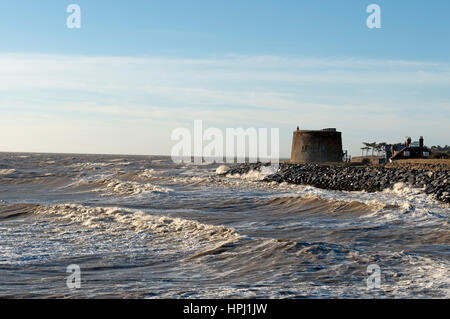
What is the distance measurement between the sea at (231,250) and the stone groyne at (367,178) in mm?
2661

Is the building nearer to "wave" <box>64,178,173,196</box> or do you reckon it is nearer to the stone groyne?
the stone groyne

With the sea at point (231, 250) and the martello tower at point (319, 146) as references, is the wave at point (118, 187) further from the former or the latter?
the martello tower at point (319, 146)

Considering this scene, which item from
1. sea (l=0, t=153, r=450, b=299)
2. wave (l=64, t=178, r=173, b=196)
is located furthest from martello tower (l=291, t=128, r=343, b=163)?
sea (l=0, t=153, r=450, b=299)

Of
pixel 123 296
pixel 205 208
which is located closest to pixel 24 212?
pixel 205 208

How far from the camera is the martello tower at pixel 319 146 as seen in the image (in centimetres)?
4722

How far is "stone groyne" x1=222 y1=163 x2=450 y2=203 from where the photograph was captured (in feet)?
82.3

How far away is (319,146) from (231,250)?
36.0 m

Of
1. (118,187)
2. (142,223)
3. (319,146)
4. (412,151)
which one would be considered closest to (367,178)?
(118,187)

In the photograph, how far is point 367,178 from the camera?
30.7 m

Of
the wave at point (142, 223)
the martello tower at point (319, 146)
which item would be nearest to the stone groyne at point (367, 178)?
the martello tower at point (319, 146)

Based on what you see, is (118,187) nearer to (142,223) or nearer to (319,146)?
(142,223)

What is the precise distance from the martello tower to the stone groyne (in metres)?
5.75
